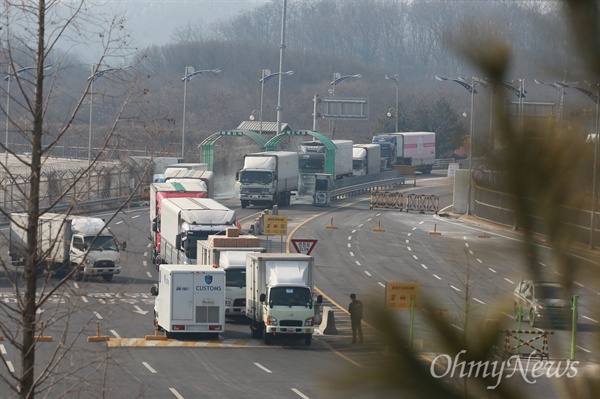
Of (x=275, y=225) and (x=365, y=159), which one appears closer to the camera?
(x=275, y=225)

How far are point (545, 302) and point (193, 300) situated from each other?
26254mm

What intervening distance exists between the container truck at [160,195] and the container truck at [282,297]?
572 inches

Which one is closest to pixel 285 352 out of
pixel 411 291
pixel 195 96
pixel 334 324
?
pixel 334 324

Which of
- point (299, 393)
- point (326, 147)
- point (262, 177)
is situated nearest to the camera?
point (299, 393)

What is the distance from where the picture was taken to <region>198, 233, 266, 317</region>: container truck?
105 feet

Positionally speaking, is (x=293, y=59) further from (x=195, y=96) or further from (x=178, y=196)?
(x=178, y=196)

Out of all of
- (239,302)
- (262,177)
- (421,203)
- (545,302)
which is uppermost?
(545,302)

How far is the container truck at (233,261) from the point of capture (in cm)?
3212

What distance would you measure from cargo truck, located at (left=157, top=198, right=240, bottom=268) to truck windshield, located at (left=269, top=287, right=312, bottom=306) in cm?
857

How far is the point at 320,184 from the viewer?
69625mm

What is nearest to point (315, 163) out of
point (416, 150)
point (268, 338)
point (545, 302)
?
point (416, 150)

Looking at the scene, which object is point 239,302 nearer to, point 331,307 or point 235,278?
point 235,278

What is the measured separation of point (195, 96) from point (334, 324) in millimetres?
118850

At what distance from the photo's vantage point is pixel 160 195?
4400cm
